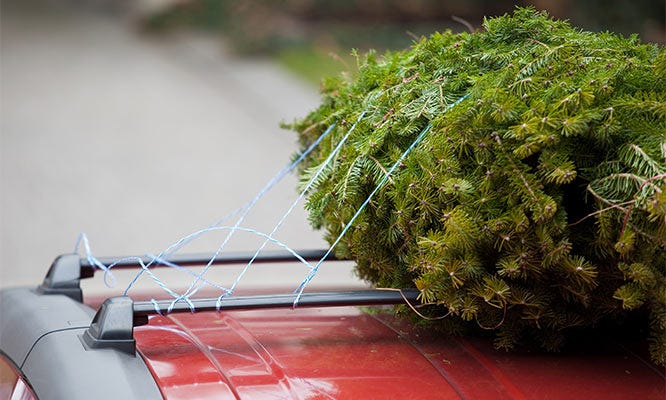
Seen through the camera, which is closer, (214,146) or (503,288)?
(503,288)

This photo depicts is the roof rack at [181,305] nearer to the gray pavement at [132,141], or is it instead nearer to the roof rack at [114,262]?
the roof rack at [114,262]

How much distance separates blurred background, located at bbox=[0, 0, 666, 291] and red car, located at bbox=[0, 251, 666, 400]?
80cm

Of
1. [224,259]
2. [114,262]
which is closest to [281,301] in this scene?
[224,259]

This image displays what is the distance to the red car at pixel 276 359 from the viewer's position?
5.46 feet

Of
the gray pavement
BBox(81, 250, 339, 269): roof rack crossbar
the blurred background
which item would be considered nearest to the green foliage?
BBox(81, 250, 339, 269): roof rack crossbar

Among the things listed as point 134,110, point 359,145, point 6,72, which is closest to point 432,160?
point 359,145

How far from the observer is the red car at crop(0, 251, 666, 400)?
1663 mm

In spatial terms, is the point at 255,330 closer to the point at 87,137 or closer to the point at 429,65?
the point at 429,65

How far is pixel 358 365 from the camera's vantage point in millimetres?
1782

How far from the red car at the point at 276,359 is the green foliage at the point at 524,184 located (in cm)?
8

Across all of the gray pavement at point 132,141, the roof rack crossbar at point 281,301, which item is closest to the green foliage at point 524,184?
the roof rack crossbar at point 281,301

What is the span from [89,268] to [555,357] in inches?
45.6

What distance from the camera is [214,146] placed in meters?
10.6

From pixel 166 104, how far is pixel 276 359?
36.3 feet
